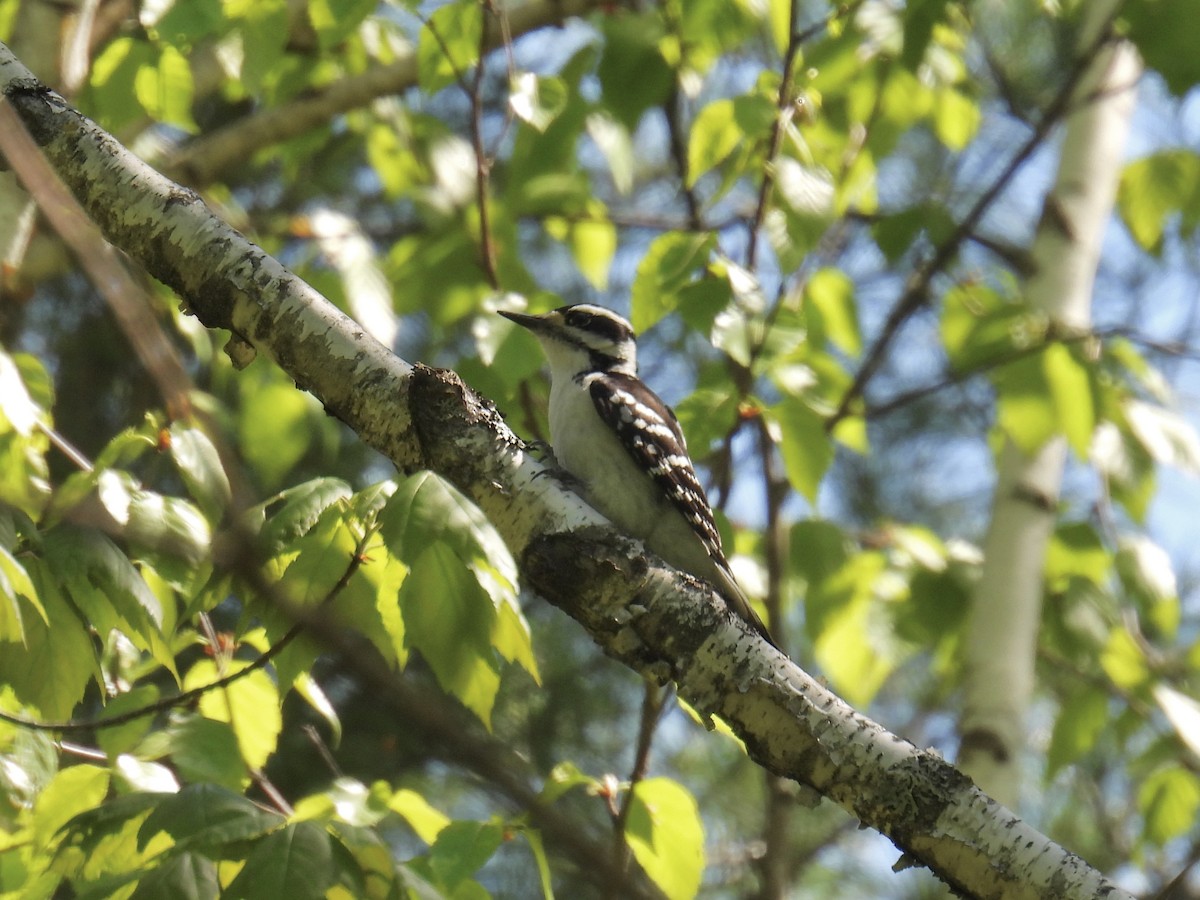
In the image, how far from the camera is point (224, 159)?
5.83m

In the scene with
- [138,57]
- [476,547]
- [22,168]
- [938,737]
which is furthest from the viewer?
[938,737]

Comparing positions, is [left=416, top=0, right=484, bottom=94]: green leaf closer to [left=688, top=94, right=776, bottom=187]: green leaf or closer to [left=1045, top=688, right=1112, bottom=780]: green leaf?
[left=688, top=94, right=776, bottom=187]: green leaf

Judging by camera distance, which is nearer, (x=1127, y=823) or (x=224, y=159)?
(x=224, y=159)

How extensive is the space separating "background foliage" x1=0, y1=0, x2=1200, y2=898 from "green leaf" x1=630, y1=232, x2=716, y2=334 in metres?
0.02

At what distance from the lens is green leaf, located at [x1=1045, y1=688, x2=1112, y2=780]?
522cm

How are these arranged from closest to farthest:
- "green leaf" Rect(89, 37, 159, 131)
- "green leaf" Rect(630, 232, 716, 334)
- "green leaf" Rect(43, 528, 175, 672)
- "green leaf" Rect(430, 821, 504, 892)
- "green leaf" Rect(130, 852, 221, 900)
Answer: "green leaf" Rect(130, 852, 221, 900), "green leaf" Rect(43, 528, 175, 672), "green leaf" Rect(430, 821, 504, 892), "green leaf" Rect(630, 232, 716, 334), "green leaf" Rect(89, 37, 159, 131)

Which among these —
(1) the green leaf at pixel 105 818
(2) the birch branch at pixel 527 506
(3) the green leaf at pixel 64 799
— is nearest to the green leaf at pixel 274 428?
(2) the birch branch at pixel 527 506

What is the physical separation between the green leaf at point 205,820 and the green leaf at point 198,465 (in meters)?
0.71

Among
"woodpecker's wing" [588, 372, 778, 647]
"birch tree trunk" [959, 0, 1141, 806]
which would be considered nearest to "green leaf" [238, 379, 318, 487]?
"woodpecker's wing" [588, 372, 778, 647]

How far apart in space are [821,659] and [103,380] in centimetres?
443

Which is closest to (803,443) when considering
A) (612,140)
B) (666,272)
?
(666,272)

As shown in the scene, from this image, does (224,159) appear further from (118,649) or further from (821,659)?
(821,659)

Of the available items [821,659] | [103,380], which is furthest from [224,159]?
[821,659]

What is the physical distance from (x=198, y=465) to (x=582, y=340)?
2720 mm
